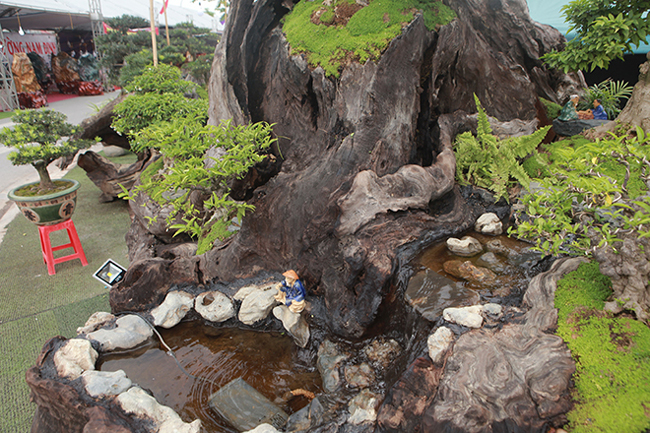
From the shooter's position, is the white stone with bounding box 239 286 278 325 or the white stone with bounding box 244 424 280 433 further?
the white stone with bounding box 239 286 278 325

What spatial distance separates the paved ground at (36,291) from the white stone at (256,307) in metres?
2.18

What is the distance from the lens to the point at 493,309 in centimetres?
303

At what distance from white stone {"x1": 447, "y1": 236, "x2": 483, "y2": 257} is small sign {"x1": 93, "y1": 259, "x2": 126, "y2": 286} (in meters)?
4.09

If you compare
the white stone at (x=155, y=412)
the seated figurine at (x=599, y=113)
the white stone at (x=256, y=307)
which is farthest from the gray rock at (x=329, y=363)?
Answer: the seated figurine at (x=599, y=113)

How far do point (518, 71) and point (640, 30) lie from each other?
1738 mm

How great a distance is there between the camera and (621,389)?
7.52 feet

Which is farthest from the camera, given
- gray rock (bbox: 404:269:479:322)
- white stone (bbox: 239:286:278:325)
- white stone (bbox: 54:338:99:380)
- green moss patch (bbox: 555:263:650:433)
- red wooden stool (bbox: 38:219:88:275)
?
red wooden stool (bbox: 38:219:88:275)

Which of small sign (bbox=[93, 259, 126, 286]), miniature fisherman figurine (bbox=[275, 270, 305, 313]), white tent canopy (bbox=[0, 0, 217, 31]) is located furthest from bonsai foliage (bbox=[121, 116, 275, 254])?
white tent canopy (bbox=[0, 0, 217, 31])

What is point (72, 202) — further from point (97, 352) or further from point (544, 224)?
point (544, 224)

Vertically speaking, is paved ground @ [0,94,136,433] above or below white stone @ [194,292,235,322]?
below

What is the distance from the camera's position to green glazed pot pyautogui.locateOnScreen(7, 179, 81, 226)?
19.0 feet

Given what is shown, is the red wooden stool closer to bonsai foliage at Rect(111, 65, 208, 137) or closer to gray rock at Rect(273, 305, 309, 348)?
bonsai foliage at Rect(111, 65, 208, 137)

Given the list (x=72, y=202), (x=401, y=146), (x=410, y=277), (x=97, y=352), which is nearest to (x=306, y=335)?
(x=410, y=277)

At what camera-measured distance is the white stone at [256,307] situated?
427 centimetres
